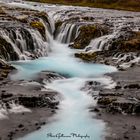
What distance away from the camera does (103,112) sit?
2861cm

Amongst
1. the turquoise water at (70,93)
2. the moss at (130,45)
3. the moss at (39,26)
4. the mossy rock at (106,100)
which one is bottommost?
the turquoise water at (70,93)

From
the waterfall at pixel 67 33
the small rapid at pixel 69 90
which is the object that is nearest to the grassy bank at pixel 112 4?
the waterfall at pixel 67 33

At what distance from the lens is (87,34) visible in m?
56.0

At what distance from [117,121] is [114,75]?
11.8 m

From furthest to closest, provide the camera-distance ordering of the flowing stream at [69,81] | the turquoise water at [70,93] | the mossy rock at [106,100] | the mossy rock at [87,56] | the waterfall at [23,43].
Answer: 1. the mossy rock at [87,56]
2. the waterfall at [23,43]
3. the mossy rock at [106,100]
4. the flowing stream at [69,81]
5. the turquoise water at [70,93]

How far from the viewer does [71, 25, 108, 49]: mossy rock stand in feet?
178

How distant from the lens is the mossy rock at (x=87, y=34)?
2132 inches

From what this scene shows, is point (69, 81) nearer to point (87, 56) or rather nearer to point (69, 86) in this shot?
point (69, 86)

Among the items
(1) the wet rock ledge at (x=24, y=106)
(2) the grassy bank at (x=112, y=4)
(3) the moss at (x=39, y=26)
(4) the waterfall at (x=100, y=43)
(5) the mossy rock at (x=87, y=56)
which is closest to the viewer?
(1) the wet rock ledge at (x=24, y=106)

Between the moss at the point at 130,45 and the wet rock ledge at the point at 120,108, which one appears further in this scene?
the moss at the point at 130,45

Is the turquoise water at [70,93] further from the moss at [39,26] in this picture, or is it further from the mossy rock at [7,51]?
the moss at [39,26]

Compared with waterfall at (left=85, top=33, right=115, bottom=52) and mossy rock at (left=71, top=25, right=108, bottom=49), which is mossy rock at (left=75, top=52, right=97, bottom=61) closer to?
waterfall at (left=85, top=33, right=115, bottom=52)

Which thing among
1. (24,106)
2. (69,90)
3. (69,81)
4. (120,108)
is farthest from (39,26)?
(120,108)

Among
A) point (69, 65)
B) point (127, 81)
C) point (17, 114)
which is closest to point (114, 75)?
point (127, 81)
